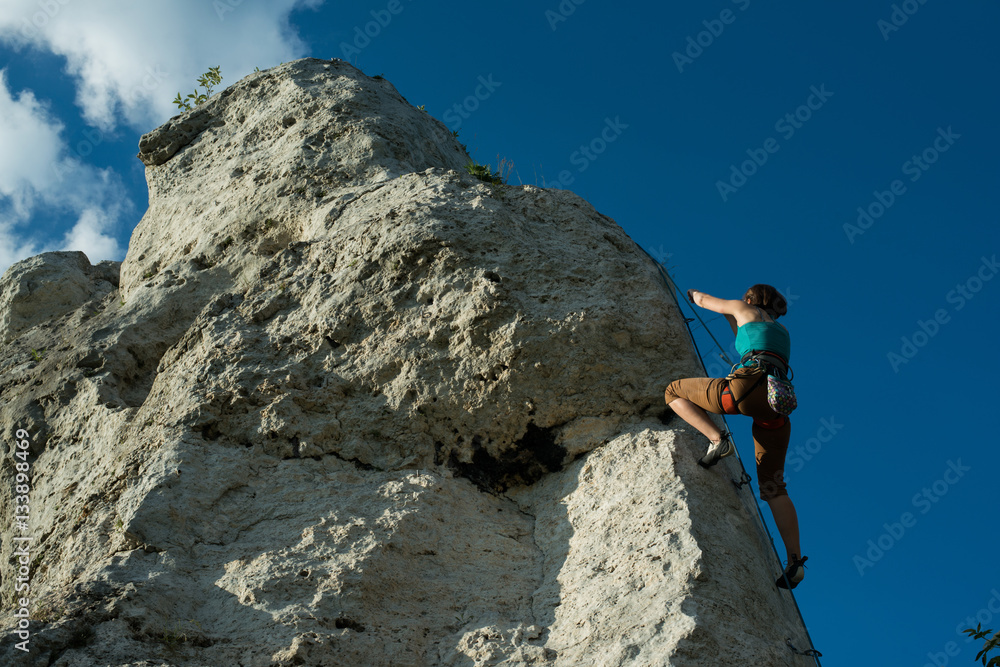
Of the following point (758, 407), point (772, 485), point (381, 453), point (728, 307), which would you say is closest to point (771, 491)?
point (772, 485)

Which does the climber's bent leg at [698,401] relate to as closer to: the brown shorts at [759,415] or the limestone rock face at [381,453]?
the brown shorts at [759,415]

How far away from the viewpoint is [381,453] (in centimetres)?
581

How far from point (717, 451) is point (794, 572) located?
0.85 m

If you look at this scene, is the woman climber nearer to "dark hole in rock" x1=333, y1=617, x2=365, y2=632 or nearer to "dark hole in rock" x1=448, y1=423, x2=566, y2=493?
"dark hole in rock" x1=448, y1=423, x2=566, y2=493

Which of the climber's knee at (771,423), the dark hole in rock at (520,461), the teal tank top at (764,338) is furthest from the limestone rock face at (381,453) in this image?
the teal tank top at (764,338)

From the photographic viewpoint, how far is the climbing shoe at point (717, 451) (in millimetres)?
5180

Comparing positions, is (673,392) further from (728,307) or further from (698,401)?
(728,307)

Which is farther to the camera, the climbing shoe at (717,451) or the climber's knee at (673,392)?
the climber's knee at (673,392)

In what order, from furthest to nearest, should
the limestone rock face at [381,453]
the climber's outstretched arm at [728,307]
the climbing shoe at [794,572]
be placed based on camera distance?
1. the climber's outstretched arm at [728,307]
2. the climbing shoe at [794,572]
3. the limestone rock face at [381,453]

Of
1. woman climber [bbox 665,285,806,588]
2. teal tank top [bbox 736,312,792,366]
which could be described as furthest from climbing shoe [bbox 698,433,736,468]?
teal tank top [bbox 736,312,792,366]

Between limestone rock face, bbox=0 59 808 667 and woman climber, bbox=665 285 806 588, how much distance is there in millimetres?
193

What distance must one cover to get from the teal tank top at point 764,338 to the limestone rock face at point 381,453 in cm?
69

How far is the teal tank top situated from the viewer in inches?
213

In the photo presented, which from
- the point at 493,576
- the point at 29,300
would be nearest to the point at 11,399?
the point at 29,300
